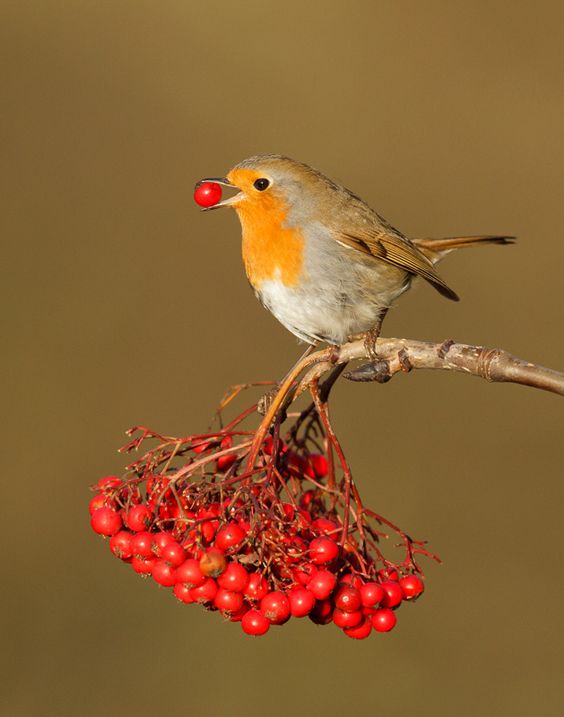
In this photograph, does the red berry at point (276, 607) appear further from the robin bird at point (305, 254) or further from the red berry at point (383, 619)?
the robin bird at point (305, 254)

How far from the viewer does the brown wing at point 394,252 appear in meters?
3.10

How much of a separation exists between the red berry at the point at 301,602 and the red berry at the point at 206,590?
157 millimetres

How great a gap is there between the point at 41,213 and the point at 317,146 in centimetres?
212

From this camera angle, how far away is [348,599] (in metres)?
1.93

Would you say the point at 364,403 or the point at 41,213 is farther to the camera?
the point at 41,213

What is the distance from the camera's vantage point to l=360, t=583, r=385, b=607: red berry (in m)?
1.95

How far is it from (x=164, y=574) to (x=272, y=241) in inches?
52.8

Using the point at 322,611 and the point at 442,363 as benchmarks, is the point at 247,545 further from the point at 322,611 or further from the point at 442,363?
the point at 442,363

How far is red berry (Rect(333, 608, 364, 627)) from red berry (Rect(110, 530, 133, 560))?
18.2 inches

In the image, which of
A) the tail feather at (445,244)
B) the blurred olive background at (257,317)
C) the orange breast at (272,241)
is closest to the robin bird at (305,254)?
the orange breast at (272,241)

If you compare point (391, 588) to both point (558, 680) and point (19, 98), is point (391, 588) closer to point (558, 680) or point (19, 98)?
point (558, 680)

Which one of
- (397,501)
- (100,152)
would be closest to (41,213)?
(100,152)

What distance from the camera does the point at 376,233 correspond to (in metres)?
3.21

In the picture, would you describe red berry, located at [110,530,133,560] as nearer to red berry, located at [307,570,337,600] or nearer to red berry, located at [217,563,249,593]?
red berry, located at [217,563,249,593]
